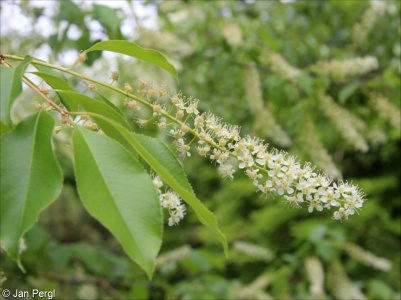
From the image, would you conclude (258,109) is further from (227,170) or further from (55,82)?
(55,82)

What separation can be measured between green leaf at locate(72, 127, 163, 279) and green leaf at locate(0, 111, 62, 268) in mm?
38

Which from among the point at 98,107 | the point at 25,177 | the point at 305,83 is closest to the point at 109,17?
the point at 305,83

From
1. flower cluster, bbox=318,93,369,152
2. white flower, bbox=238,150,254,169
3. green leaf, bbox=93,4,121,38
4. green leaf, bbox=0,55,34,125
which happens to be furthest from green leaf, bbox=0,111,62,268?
flower cluster, bbox=318,93,369,152

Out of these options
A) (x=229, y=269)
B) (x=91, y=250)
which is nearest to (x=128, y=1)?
(x=91, y=250)

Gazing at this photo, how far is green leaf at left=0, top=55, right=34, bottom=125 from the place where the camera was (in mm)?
829

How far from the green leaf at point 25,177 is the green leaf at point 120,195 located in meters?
0.04

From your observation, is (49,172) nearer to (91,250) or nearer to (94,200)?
(94,200)

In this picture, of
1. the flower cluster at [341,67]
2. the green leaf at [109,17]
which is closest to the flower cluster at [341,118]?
the flower cluster at [341,67]

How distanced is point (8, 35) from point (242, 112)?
1.84 meters

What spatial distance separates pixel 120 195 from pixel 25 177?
0.41 ft

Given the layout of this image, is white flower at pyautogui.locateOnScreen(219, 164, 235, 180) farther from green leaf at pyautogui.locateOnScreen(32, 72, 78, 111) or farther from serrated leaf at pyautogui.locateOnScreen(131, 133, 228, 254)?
green leaf at pyautogui.locateOnScreen(32, 72, 78, 111)

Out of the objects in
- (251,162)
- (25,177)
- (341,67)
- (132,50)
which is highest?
(341,67)

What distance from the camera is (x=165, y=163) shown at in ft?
3.03

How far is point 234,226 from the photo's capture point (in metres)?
5.84
